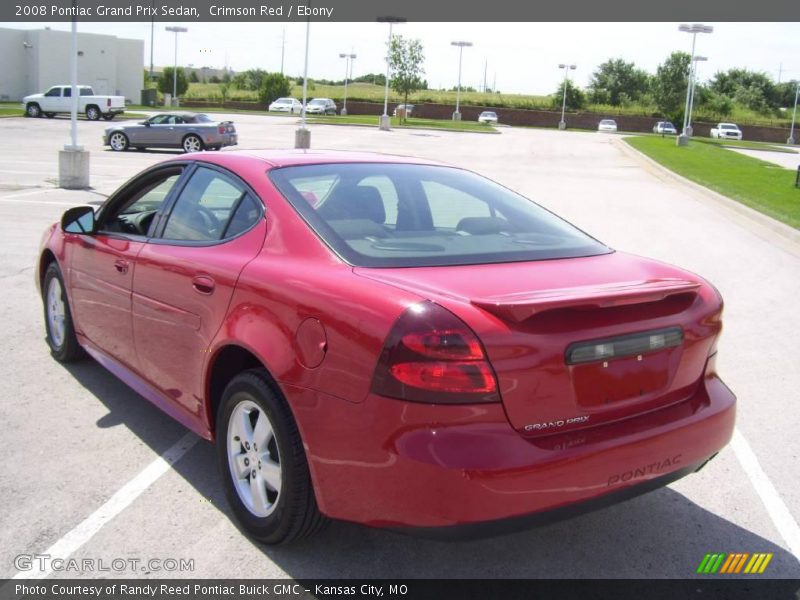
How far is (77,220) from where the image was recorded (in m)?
5.11

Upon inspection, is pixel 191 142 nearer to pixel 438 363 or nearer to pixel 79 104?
pixel 79 104

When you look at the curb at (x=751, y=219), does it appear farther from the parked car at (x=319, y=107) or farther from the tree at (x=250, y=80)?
the tree at (x=250, y=80)

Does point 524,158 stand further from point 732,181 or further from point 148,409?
point 148,409

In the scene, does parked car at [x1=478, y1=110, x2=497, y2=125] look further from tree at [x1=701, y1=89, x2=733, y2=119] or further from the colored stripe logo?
the colored stripe logo

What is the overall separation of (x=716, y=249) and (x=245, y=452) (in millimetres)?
10423

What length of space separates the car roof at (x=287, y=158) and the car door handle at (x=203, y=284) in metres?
0.60

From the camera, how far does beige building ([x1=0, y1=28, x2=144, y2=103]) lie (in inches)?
2623

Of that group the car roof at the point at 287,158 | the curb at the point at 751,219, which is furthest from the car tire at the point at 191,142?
the car roof at the point at 287,158

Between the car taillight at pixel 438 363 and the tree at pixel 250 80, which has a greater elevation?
the tree at pixel 250 80

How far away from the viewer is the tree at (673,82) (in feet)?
264

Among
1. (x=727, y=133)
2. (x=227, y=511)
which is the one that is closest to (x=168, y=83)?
(x=727, y=133)

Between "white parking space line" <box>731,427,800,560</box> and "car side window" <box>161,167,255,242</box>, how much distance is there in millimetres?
2771

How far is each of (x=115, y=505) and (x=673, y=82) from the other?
84.9 metres

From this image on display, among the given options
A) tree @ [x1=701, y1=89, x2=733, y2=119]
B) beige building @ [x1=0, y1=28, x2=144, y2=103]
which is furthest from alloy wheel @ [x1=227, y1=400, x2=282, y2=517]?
tree @ [x1=701, y1=89, x2=733, y2=119]
